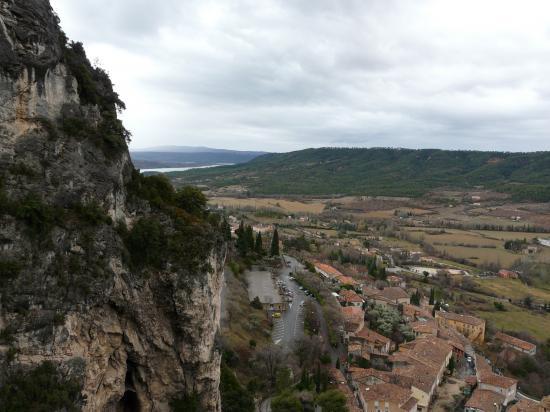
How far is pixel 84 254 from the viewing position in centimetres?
1711

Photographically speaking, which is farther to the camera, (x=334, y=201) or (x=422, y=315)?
(x=334, y=201)

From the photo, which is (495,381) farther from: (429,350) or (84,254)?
(84,254)

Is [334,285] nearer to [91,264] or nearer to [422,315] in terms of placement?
[422,315]

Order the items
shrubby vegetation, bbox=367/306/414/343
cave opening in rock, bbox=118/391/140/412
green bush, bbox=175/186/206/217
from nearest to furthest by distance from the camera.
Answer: cave opening in rock, bbox=118/391/140/412 < green bush, bbox=175/186/206/217 < shrubby vegetation, bbox=367/306/414/343

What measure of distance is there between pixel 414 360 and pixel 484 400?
7.07 meters

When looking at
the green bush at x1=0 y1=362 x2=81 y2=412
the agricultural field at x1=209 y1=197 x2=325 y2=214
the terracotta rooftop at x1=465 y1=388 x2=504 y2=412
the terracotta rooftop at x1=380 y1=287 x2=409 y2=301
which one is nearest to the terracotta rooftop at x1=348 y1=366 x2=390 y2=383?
the terracotta rooftop at x1=465 y1=388 x2=504 y2=412

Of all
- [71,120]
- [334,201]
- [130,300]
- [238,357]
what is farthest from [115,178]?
[334,201]

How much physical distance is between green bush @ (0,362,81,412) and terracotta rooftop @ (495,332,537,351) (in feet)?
186

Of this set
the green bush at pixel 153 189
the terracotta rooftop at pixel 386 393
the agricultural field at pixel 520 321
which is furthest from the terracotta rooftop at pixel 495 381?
the green bush at pixel 153 189

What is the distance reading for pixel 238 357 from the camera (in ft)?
113

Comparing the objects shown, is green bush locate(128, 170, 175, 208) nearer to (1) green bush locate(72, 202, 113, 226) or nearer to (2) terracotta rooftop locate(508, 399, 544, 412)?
(1) green bush locate(72, 202, 113, 226)

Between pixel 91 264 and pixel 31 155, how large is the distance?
4.67m

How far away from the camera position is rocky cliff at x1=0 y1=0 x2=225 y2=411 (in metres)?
15.3

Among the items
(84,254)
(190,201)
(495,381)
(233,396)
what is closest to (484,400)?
(495,381)
